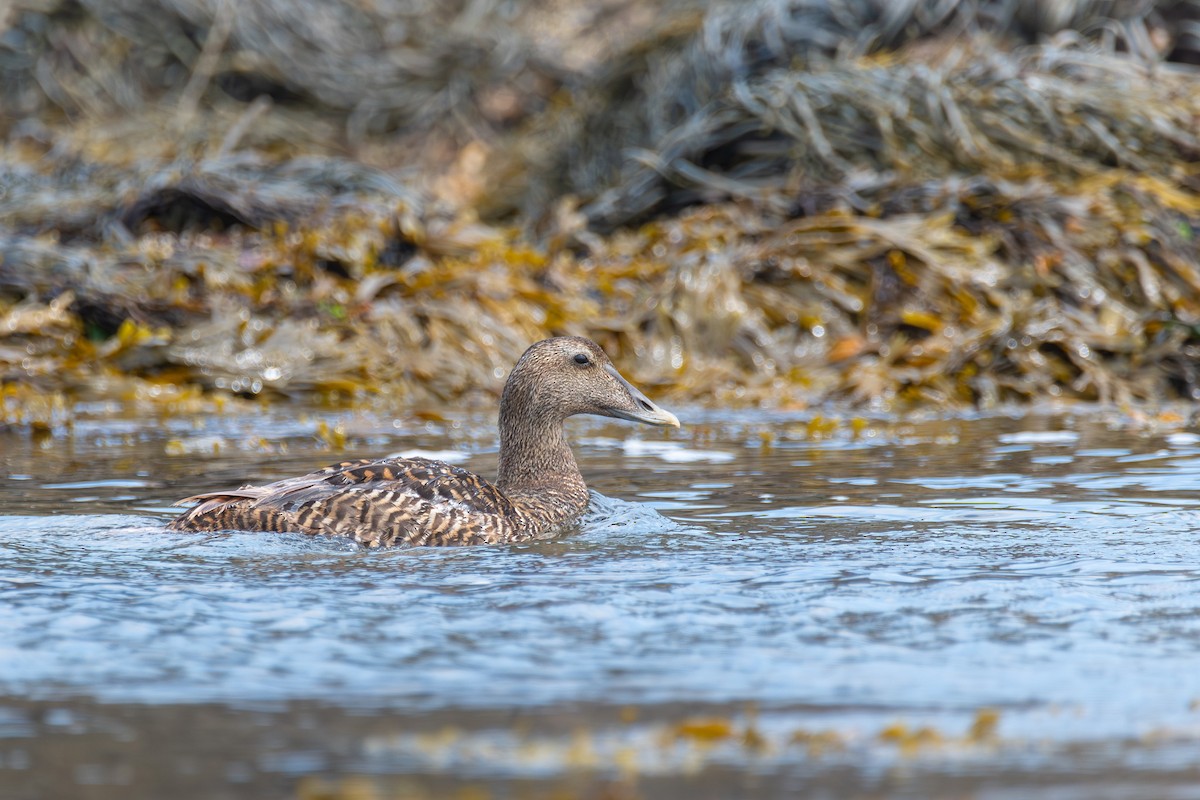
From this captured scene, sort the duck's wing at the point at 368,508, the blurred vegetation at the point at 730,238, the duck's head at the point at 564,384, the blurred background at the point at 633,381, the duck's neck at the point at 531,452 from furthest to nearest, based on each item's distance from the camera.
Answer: the blurred vegetation at the point at 730,238, the duck's head at the point at 564,384, the duck's neck at the point at 531,452, the duck's wing at the point at 368,508, the blurred background at the point at 633,381

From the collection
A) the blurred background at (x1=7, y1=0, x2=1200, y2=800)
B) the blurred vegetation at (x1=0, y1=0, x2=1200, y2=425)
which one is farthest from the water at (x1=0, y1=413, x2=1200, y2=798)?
the blurred vegetation at (x1=0, y1=0, x2=1200, y2=425)

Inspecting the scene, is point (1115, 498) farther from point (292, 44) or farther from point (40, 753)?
point (292, 44)

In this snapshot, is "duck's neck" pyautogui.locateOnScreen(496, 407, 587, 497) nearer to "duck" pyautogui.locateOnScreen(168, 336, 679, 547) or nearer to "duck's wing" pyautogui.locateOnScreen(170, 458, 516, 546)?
"duck" pyautogui.locateOnScreen(168, 336, 679, 547)

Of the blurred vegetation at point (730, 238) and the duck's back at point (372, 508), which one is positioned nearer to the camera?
the duck's back at point (372, 508)

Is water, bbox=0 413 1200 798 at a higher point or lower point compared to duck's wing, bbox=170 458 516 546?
lower

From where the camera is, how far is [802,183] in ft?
37.5

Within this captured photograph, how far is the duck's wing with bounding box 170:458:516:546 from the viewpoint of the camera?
550 centimetres

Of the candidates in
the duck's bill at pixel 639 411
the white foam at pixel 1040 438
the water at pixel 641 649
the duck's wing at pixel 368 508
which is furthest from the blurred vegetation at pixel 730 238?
the duck's wing at pixel 368 508

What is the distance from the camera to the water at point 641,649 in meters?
3.17

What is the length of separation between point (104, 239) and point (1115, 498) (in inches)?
281

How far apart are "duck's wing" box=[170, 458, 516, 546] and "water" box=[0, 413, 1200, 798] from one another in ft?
0.34

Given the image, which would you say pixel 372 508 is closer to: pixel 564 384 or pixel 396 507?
pixel 396 507

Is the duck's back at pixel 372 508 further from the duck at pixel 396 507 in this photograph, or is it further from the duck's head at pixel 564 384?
the duck's head at pixel 564 384

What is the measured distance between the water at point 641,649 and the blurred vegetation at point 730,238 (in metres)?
2.92
